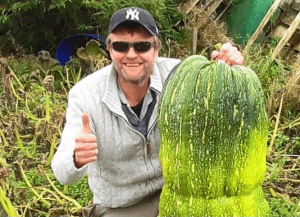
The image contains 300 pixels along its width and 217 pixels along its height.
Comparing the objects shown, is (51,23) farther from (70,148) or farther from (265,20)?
(70,148)

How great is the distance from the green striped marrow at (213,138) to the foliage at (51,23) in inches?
140

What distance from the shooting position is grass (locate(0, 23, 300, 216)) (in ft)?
10.3

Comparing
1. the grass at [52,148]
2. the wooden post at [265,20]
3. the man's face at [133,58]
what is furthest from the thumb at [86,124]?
the wooden post at [265,20]

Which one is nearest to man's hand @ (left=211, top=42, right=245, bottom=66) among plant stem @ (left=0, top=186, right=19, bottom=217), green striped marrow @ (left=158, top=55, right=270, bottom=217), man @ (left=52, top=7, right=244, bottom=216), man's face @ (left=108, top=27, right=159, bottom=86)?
man @ (left=52, top=7, right=244, bottom=216)

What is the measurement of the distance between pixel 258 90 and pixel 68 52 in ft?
15.0

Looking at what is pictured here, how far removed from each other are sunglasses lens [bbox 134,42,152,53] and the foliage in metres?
3.11

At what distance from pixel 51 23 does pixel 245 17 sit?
9.67ft

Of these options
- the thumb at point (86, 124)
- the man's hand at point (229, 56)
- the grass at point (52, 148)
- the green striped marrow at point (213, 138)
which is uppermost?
the man's hand at point (229, 56)

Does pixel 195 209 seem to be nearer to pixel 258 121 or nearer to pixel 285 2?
pixel 258 121

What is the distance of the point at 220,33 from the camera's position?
231 inches

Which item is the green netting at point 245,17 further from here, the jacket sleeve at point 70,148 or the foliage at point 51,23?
the jacket sleeve at point 70,148

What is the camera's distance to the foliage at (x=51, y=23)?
204 inches

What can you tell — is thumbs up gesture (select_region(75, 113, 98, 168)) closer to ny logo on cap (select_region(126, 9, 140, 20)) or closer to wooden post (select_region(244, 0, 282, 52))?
ny logo on cap (select_region(126, 9, 140, 20))

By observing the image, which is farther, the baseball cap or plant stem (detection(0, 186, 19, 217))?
plant stem (detection(0, 186, 19, 217))
